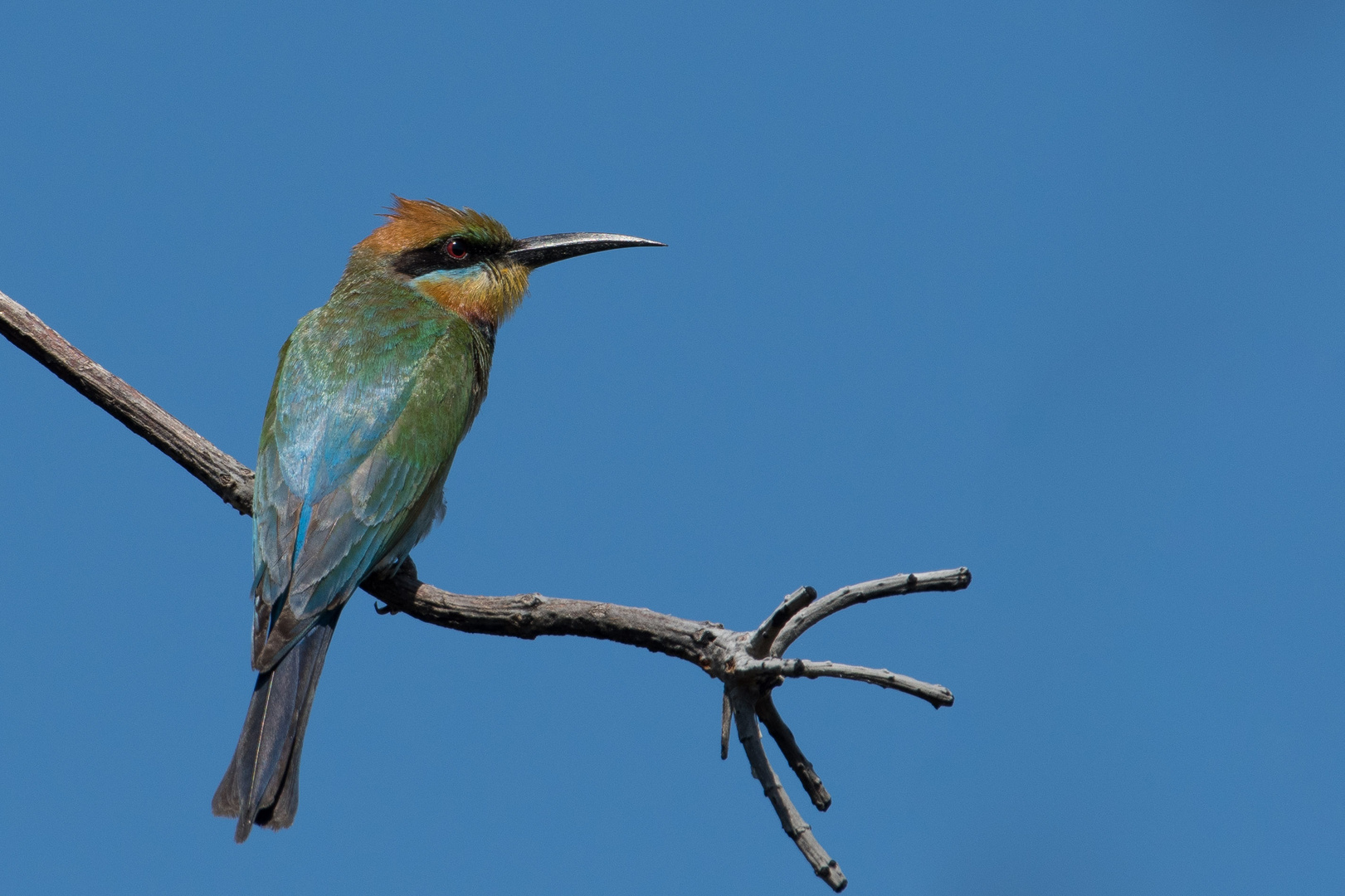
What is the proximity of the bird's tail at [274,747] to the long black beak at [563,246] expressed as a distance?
6.83 feet

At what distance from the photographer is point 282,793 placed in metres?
3.09

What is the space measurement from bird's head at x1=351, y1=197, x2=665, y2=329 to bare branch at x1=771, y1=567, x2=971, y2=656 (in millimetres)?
2628

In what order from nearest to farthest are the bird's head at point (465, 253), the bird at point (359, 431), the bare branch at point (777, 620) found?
the bare branch at point (777, 620) < the bird at point (359, 431) < the bird's head at point (465, 253)

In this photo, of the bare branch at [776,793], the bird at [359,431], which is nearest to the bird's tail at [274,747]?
the bird at [359,431]

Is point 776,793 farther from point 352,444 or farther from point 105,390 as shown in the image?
point 105,390

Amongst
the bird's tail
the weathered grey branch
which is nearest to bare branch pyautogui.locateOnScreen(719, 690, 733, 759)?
the weathered grey branch

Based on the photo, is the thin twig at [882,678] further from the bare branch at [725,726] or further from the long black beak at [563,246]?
the long black beak at [563,246]

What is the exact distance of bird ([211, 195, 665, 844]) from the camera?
3230 mm

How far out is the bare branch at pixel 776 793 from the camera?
2147 millimetres

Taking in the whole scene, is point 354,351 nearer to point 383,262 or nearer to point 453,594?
point 383,262

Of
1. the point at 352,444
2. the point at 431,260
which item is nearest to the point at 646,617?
the point at 352,444

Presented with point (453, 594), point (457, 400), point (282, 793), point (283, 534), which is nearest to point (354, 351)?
point (457, 400)

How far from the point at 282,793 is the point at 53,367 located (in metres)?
1.46

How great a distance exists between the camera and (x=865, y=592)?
228 cm
